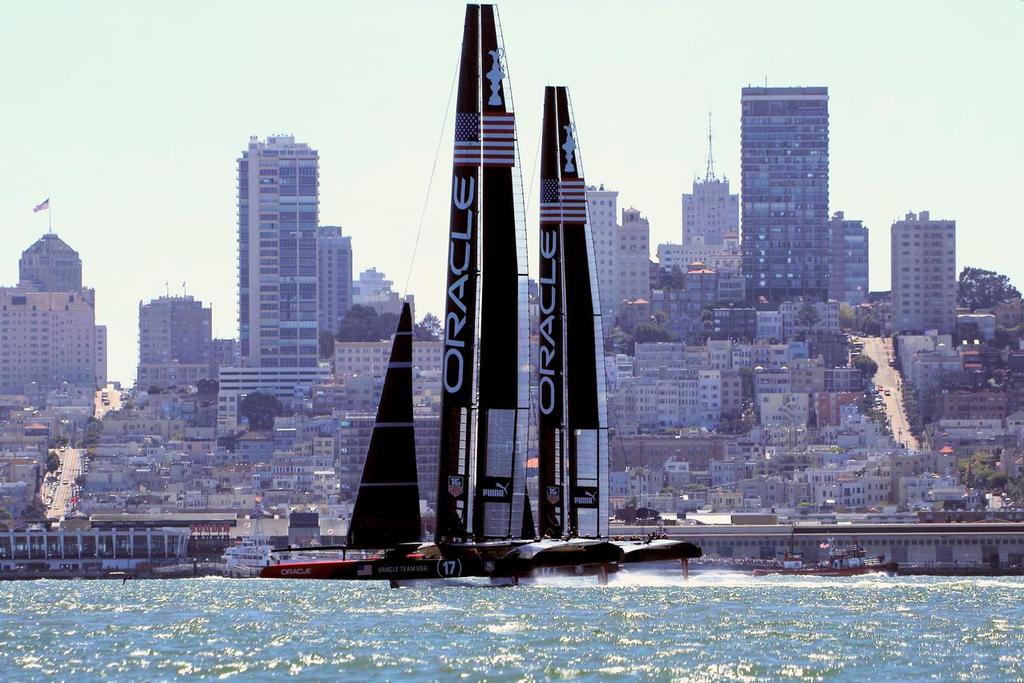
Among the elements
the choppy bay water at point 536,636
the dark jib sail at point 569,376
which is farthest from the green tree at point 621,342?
the dark jib sail at point 569,376

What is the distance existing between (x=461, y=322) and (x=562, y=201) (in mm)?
6182

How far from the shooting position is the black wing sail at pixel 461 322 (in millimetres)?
46781

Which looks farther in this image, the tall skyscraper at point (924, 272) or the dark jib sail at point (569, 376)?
the tall skyscraper at point (924, 272)

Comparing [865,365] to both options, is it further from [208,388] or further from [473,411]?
[473,411]

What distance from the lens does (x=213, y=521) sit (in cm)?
11688

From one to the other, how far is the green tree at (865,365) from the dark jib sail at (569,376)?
407ft

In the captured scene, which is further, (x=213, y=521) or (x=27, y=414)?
(x=27, y=414)

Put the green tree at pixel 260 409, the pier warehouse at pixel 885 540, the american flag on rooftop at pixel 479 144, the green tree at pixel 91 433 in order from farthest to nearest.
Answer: the green tree at pixel 260 409
the green tree at pixel 91 433
the pier warehouse at pixel 885 540
the american flag on rooftop at pixel 479 144

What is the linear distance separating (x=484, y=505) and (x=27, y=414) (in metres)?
140

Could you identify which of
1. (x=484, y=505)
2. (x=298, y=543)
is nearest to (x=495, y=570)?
(x=484, y=505)

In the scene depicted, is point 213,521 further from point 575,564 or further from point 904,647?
point 904,647

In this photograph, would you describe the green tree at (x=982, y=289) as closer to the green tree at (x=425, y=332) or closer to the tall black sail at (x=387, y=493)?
the green tree at (x=425, y=332)

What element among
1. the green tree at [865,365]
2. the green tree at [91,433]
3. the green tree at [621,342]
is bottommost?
the green tree at [91,433]

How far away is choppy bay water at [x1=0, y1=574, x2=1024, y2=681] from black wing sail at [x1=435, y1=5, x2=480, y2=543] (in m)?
Result: 1.72
